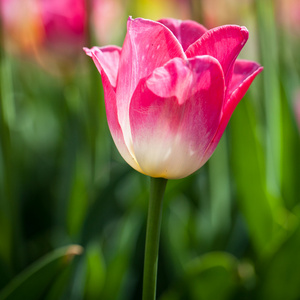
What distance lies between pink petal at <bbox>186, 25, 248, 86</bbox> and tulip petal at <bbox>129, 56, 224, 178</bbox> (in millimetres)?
16

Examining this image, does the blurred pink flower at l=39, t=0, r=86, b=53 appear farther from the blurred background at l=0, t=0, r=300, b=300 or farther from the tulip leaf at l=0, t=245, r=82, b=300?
the tulip leaf at l=0, t=245, r=82, b=300

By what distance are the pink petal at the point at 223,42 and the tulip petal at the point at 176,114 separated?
0.6 inches

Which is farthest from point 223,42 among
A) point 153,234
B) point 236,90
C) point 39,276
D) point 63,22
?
point 63,22

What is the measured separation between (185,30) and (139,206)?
1.38ft

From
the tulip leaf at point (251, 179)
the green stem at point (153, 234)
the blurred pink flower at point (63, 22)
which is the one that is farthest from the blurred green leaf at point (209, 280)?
the blurred pink flower at point (63, 22)

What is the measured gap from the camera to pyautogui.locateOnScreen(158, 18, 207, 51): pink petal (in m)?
0.44

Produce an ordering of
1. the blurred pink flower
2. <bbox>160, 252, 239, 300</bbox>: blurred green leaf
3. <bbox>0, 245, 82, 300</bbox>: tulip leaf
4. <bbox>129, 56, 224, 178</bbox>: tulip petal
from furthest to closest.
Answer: the blurred pink flower < <bbox>160, 252, 239, 300</bbox>: blurred green leaf < <bbox>0, 245, 82, 300</bbox>: tulip leaf < <bbox>129, 56, 224, 178</bbox>: tulip petal

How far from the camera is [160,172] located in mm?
383

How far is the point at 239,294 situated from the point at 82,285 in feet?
0.72

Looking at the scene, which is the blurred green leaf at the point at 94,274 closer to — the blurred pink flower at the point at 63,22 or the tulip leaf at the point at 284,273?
the tulip leaf at the point at 284,273

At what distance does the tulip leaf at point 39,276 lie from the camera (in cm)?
51

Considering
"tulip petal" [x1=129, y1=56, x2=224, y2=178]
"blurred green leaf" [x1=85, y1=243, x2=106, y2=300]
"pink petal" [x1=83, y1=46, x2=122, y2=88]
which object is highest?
"pink petal" [x1=83, y1=46, x2=122, y2=88]

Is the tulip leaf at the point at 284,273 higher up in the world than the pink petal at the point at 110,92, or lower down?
lower down

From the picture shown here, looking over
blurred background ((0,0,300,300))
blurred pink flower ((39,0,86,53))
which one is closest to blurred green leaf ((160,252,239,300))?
blurred background ((0,0,300,300))
